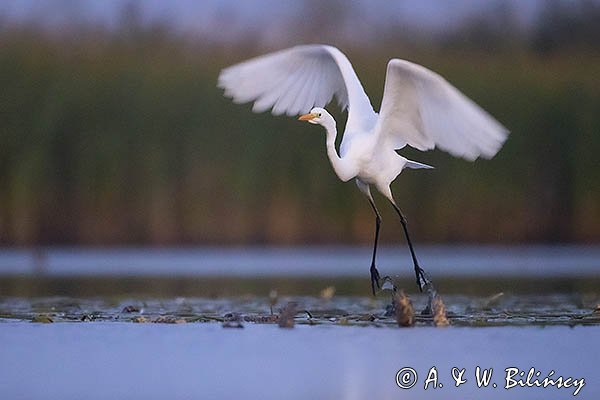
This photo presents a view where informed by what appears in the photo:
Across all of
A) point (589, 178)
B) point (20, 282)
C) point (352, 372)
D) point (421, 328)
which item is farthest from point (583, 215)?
point (352, 372)

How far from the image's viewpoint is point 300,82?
479 inches

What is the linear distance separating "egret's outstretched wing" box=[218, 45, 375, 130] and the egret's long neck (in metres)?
0.48

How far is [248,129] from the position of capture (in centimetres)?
2205

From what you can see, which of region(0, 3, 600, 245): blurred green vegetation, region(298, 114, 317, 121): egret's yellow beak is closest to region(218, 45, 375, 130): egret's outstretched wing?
region(298, 114, 317, 121): egret's yellow beak

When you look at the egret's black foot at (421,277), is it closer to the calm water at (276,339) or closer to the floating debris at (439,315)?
the calm water at (276,339)

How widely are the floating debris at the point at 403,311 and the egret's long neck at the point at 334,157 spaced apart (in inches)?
62.5

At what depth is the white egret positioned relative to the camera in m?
10.5

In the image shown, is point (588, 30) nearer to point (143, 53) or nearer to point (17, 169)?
point (143, 53)

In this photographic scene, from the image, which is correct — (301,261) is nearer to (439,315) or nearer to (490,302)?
(490,302)

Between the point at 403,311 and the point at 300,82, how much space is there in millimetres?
2680

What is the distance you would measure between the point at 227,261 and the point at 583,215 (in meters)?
5.21

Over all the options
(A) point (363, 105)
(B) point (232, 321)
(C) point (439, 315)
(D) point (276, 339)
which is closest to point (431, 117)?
(A) point (363, 105)

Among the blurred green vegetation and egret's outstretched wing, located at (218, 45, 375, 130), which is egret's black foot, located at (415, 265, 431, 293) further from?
the blurred green vegetation

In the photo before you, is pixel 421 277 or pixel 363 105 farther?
pixel 363 105
